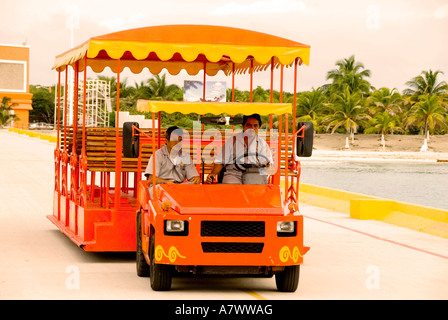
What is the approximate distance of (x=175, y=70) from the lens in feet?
50.6

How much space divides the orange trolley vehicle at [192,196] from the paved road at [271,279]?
0.32m

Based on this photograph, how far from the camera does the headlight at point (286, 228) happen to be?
30.7 ft

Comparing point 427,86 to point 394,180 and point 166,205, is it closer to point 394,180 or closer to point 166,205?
point 394,180

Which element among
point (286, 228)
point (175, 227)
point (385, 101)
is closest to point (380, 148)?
point (385, 101)

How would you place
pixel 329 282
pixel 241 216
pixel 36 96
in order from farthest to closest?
pixel 36 96, pixel 329 282, pixel 241 216

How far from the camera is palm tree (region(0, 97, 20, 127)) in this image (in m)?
114

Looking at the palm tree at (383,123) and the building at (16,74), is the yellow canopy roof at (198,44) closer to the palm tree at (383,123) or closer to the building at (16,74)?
the palm tree at (383,123)

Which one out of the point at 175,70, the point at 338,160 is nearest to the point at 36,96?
the point at 338,160

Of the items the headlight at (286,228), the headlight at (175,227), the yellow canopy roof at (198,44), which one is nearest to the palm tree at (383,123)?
the yellow canopy roof at (198,44)

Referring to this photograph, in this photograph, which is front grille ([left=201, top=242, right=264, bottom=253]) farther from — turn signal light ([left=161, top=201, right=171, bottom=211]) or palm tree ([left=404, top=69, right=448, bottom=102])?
palm tree ([left=404, top=69, right=448, bottom=102])

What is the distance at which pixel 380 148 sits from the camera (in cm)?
9819

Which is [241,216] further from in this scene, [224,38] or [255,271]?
[224,38]

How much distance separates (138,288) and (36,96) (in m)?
136

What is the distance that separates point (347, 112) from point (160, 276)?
3303 inches
